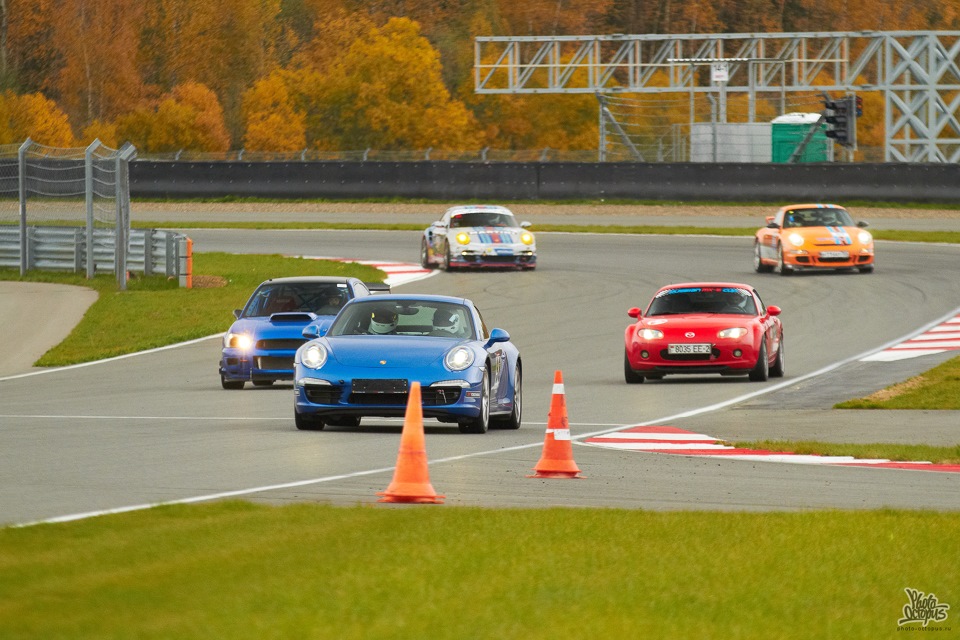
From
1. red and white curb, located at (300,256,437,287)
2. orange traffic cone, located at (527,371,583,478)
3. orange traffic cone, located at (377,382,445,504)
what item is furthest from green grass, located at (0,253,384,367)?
orange traffic cone, located at (377,382,445,504)

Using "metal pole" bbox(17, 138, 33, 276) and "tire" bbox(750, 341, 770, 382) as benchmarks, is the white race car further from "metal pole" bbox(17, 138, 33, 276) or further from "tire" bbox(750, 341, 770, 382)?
"tire" bbox(750, 341, 770, 382)

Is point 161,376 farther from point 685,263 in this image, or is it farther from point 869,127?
point 869,127

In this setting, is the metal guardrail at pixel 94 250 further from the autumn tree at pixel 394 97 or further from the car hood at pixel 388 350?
the autumn tree at pixel 394 97

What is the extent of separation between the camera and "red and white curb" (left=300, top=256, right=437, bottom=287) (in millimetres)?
32831

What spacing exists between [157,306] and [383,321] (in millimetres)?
13189

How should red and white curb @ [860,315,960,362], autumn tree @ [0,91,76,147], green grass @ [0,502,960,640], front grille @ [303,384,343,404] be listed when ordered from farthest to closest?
autumn tree @ [0,91,76,147], red and white curb @ [860,315,960,362], front grille @ [303,384,343,404], green grass @ [0,502,960,640]

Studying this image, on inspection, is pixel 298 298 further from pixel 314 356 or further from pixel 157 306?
pixel 157 306

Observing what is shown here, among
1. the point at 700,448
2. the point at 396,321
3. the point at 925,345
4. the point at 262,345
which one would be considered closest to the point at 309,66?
the point at 925,345

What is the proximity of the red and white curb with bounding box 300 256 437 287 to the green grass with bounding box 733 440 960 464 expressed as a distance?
18.6 m

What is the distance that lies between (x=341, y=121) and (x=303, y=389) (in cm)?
7808

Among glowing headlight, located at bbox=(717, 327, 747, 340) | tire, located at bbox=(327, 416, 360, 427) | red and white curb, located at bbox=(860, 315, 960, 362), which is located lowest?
red and white curb, located at bbox=(860, 315, 960, 362)

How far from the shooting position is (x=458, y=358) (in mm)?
13992

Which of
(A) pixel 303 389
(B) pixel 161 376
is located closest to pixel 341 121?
(B) pixel 161 376

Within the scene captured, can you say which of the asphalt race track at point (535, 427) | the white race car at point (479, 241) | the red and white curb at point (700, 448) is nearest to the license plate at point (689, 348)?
the asphalt race track at point (535, 427)
